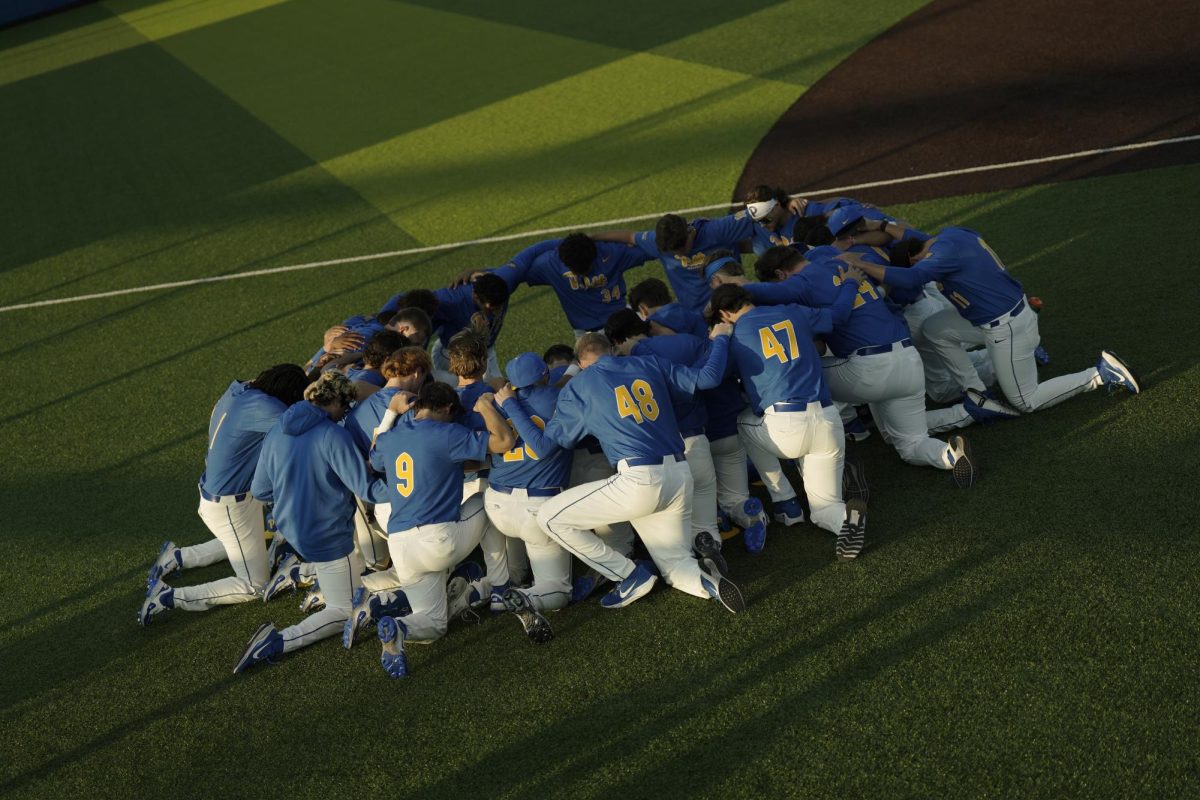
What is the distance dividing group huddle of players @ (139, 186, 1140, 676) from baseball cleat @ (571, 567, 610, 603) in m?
0.02

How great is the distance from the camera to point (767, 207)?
933 centimetres

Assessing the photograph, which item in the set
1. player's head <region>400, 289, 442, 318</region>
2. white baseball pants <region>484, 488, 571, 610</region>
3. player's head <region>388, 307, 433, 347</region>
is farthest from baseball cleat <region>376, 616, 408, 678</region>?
player's head <region>400, 289, 442, 318</region>

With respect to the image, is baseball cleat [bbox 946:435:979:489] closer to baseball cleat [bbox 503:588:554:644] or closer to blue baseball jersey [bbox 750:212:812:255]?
blue baseball jersey [bbox 750:212:812:255]

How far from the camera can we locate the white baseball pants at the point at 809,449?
287 inches

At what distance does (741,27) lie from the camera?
62.4 ft

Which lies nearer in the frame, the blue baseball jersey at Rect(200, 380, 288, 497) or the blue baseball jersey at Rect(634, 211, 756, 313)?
the blue baseball jersey at Rect(200, 380, 288, 497)

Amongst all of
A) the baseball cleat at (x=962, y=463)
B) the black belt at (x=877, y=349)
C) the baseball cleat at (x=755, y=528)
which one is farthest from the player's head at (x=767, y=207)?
the baseball cleat at (x=755, y=528)

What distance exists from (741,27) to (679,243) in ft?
37.0

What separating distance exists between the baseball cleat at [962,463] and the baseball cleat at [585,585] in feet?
7.88

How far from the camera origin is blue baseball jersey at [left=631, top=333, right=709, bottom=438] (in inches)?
295

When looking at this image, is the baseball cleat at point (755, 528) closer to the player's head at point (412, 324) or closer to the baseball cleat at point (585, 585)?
the baseball cleat at point (585, 585)

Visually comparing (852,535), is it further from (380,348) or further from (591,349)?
(380,348)

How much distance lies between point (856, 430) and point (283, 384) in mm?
4128

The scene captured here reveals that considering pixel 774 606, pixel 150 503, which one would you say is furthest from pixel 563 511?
pixel 150 503
